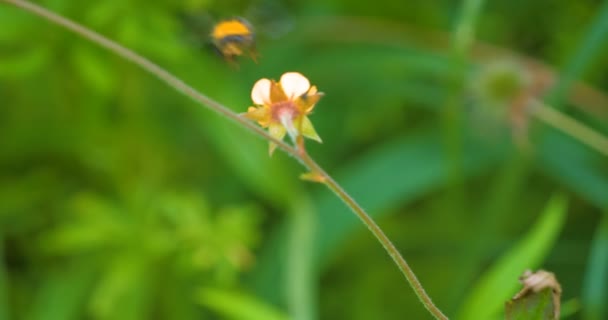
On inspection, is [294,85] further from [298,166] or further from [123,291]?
[298,166]

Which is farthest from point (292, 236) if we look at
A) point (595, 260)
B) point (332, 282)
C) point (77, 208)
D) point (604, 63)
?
point (604, 63)

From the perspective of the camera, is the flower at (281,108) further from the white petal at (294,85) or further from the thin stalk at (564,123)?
the thin stalk at (564,123)

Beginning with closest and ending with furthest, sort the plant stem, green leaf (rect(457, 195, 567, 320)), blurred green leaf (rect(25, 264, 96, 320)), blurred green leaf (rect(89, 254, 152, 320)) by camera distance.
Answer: the plant stem, green leaf (rect(457, 195, 567, 320)), blurred green leaf (rect(89, 254, 152, 320)), blurred green leaf (rect(25, 264, 96, 320))

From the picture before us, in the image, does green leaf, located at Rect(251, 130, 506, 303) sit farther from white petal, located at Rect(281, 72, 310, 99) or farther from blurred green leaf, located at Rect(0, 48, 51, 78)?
white petal, located at Rect(281, 72, 310, 99)

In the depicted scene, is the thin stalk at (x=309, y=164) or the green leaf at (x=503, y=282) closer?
the thin stalk at (x=309, y=164)

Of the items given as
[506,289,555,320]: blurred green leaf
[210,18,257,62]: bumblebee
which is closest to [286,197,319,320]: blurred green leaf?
[210,18,257,62]: bumblebee

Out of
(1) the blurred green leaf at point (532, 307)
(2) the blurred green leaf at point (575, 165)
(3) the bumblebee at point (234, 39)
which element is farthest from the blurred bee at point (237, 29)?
(2) the blurred green leaf at point (575, 165)

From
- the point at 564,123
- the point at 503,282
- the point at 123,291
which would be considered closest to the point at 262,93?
the point at 503,282
